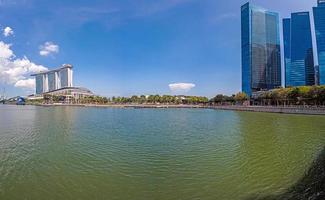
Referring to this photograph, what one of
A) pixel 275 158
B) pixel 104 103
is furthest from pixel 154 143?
pixel 104 103

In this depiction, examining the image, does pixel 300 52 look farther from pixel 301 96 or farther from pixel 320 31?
pixel 301 96

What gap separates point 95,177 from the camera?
10.2 meters

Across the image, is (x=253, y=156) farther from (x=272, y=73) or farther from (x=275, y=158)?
(x=272, y=73)

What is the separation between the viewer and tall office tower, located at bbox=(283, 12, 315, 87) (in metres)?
112

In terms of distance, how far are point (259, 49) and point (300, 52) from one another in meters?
18.2

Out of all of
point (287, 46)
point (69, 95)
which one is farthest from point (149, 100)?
point (287, 46)

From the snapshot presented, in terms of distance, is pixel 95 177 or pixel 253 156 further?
pixel 253 156

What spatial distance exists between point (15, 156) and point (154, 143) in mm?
8053

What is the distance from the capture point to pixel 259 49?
12450 centimetres

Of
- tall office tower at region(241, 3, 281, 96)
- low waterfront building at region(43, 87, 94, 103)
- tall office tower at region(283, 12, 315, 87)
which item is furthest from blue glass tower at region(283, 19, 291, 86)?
low waterfront building at region(43, 87, 94, 103)

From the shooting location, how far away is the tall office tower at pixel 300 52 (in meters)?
112

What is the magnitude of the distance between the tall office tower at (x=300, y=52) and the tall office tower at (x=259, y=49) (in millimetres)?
13283

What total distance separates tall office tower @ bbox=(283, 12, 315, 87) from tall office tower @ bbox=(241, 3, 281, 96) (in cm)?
1328

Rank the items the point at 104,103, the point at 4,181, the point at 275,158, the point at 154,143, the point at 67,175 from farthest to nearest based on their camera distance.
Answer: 1. the point at 104,103
2. the point at 154,143
3. the point at 275,158
4. the point at 67,175
5. the point at 4,181
